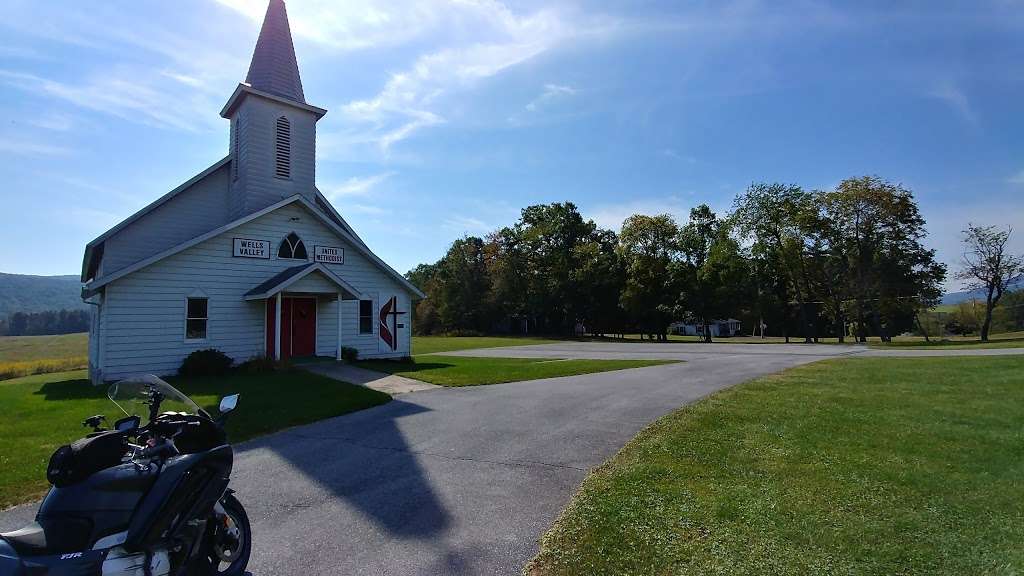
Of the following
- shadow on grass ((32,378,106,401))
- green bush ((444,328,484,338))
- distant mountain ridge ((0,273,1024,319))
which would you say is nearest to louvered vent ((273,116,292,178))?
shadow on grass ((32,378,106,401))

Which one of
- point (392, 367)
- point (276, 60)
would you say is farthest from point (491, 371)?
point (276, 60)

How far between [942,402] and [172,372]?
61.6 ft

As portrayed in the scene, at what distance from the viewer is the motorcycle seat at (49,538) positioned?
2696 millimetres

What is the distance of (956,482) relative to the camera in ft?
17.4

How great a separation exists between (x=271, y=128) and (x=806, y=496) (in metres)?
20.1

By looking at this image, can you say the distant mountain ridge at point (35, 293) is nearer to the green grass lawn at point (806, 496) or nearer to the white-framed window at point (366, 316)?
the white-framed window at point (366, 316)

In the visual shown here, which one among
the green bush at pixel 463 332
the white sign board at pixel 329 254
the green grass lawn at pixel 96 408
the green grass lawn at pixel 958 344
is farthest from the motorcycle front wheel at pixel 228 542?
the green bush at pixel 463 332

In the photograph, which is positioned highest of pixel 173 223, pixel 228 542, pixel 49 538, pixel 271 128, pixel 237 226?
pixel 271 128

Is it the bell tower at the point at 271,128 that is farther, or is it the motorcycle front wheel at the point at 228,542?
the bell tower at the point at 271,128

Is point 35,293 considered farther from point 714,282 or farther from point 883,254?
point 883,254

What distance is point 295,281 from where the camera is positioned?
16.5 meters

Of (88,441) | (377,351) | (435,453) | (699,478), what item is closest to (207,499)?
(88,441)

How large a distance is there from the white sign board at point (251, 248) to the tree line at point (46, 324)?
67.2 m

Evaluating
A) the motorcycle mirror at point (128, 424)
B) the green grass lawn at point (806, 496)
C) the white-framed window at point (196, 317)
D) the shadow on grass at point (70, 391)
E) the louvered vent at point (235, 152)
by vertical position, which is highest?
the louvered vent at point (235, 152)
